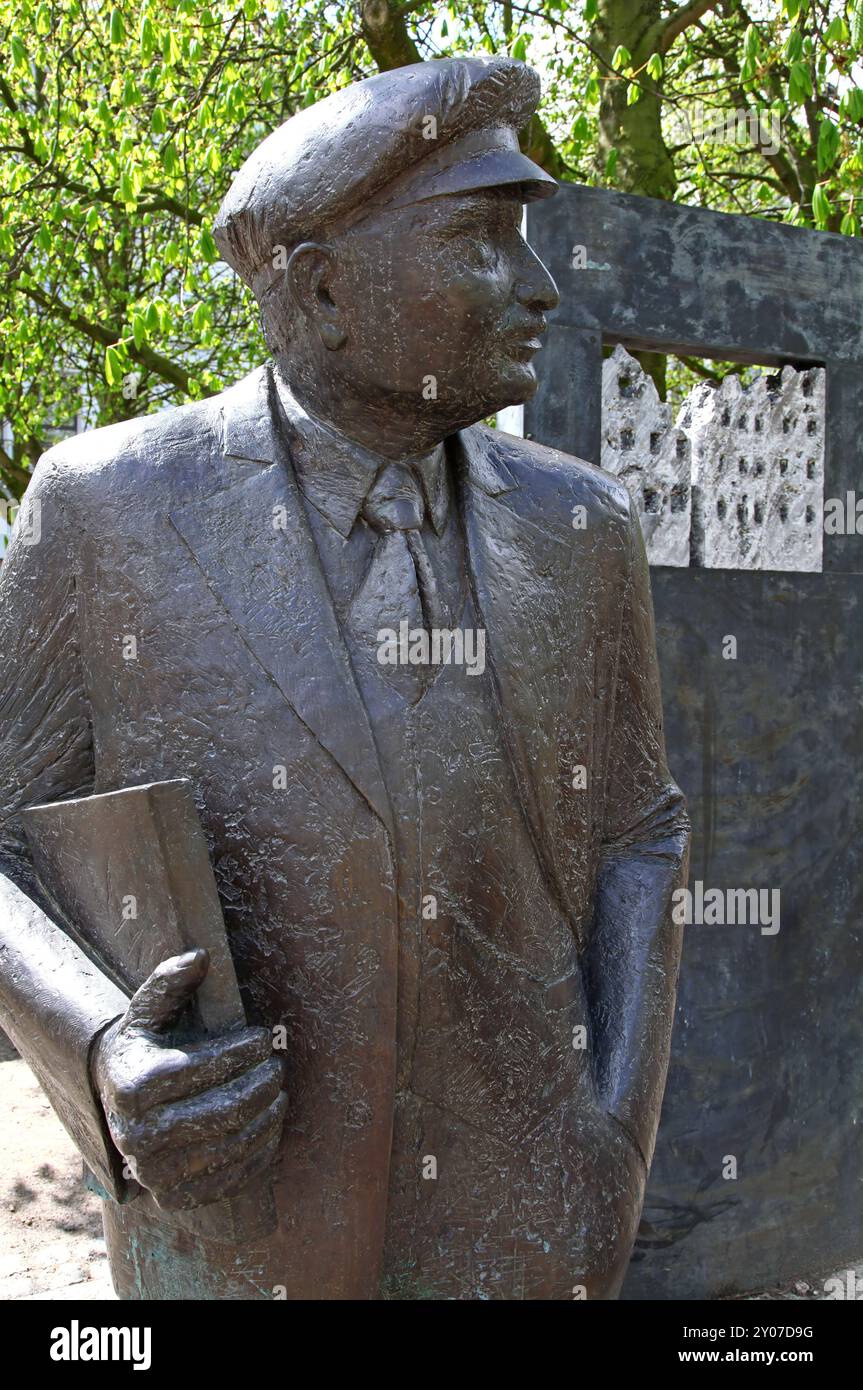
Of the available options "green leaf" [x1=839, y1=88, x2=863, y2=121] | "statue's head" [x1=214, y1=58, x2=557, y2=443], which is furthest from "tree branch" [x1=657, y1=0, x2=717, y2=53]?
"statue's head" [x1=214, y1=58, x2=557, y2=443]

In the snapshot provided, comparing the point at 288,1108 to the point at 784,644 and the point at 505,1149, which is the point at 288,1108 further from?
the point at 784,644

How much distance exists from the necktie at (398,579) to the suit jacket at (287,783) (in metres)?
0.07

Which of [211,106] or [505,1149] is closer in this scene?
[505,1149]

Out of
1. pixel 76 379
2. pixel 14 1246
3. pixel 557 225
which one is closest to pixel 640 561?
pixel 557 225

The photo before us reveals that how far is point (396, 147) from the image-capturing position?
1.80m

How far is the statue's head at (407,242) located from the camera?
5.95ft

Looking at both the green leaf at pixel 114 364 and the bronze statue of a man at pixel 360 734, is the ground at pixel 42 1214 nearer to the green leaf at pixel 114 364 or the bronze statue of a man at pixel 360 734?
the bronze statue of a man at pixel 360 734

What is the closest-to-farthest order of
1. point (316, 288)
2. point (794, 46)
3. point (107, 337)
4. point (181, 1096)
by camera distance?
point (181, 1096) → point (316, 288) → point (794, 46) → point (107, 337)

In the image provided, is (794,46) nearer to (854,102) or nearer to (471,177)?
(854,102)

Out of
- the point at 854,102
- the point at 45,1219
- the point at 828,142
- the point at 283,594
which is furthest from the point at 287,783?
the point at 828,142

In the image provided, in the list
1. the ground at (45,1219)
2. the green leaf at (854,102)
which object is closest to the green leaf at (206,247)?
the green leaf at (854,102)

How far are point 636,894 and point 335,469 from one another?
774 mm

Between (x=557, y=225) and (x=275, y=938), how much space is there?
3.01 m

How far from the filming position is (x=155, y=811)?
168 cm
